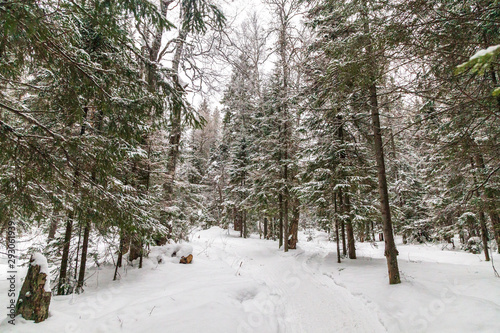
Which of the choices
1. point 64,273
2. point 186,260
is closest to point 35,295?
point 64,273

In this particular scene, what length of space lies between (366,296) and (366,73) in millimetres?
5596

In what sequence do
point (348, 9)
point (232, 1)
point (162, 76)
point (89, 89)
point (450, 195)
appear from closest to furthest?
point (89, 89) → point (162, 76) → point (348, 9) → point (232, 1) → point (450, 195)

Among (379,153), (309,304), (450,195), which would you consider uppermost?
(379,153)

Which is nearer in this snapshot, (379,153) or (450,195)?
(379,153)

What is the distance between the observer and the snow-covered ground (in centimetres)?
406

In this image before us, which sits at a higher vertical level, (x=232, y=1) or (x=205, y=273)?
(x=232, y=1)

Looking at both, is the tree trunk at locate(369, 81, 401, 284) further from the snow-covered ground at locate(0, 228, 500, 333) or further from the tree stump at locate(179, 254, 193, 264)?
the tree stump at locate(179, 254, 193, 264)

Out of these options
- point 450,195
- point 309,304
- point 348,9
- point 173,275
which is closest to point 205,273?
point 173,275

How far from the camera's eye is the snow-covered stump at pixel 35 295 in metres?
3.46

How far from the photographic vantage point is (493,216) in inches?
357

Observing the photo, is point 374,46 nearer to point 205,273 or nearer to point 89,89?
point 89,89

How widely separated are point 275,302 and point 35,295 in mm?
4954

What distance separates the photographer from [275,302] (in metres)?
5.98

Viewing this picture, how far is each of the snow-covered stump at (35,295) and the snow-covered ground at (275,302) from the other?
14 centimetres
